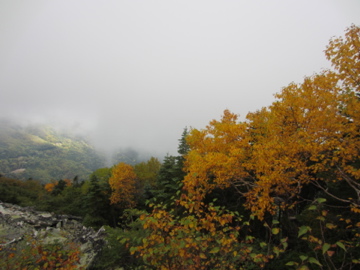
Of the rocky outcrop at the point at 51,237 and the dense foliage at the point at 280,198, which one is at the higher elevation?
the dense foliage at the point at 280,198

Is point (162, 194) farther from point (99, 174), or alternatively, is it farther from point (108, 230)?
point (99, 174)

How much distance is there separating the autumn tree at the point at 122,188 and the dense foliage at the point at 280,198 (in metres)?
16.7

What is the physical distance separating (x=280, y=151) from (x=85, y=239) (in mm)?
11594

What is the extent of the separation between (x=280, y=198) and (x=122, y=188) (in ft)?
78.4

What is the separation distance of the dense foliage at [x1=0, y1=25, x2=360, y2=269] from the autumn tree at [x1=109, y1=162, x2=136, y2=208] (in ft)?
54.8

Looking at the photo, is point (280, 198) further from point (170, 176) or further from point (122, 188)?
point (122, 188)

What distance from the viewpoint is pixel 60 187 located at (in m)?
49.8

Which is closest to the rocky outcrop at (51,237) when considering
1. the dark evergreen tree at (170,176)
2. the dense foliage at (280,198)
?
the dense foliage at (280,198)

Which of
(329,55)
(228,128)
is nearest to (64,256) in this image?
(228,128)

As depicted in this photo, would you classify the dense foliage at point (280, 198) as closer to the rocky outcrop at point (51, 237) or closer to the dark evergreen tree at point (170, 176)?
the rocky outcrop at point (51, 237)

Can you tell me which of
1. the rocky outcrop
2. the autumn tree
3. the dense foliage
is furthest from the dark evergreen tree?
the rocky outcrop

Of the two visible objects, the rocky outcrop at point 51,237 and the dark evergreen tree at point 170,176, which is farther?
the dark evergreen tree at point 170,176

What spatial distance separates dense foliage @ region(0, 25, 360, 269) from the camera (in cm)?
434

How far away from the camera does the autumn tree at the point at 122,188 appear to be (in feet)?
89.0
